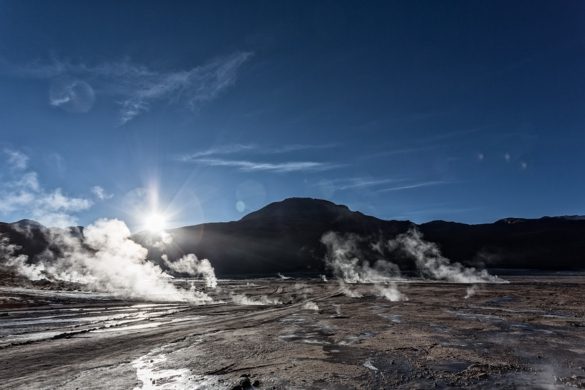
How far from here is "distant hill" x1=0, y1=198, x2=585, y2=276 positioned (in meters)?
103

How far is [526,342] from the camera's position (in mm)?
13164

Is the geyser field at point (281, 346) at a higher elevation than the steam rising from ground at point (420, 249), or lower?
lower

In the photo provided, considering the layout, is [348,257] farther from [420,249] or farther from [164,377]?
[164,377]

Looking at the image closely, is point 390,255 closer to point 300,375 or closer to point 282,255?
point 282,255

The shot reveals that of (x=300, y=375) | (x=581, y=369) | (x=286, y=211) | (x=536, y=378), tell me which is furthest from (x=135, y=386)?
(x=286, y=211)

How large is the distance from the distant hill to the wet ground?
82.1 meters

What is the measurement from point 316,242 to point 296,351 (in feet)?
355

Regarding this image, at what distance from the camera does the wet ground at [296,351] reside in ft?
29.0

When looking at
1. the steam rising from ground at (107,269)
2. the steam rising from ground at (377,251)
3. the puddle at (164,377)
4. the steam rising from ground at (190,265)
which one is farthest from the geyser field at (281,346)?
the steam rising from ground at (377,251)

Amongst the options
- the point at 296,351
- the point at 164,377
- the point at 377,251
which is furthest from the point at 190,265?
the point at 164,377

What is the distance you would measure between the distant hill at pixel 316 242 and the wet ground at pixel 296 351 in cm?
8206

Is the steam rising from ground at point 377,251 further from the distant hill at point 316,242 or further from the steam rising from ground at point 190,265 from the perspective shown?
the steam rising from ground at point 190,265

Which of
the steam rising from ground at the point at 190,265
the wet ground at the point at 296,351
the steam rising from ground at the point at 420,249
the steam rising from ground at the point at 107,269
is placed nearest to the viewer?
A: the wet ground at the point at 296,351

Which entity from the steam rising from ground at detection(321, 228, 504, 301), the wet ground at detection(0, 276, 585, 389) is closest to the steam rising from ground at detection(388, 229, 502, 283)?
the steam rising from ground at detection(321, 228, 504, 301)
